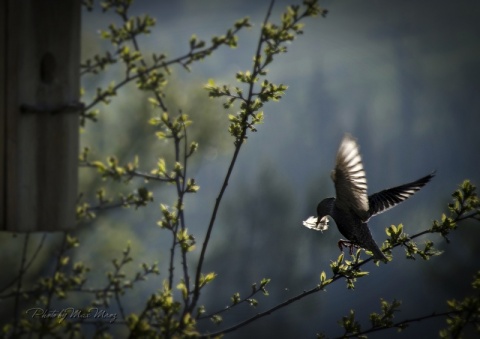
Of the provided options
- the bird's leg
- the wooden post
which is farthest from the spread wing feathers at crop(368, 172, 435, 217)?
the wooden post

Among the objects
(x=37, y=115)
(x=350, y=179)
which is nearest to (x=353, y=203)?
(x=350, y=179)

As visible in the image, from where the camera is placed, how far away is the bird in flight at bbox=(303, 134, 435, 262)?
→ 2.68 meters

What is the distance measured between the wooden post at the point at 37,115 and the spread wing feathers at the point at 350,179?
96 cm

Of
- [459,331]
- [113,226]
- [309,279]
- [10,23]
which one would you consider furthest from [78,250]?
[459,331]

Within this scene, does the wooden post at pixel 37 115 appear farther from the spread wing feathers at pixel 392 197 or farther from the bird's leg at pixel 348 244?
the spread wing feathers at pixel 392 197

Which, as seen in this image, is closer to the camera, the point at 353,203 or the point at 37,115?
the point at 37,115

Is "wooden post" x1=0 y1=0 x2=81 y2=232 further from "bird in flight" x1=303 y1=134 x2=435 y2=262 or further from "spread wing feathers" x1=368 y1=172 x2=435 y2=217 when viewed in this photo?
"spread wing feathers" x1=368 y1=172 x2=435 y2=217

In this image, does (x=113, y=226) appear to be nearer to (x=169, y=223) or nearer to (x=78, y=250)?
(x=78, y=250)

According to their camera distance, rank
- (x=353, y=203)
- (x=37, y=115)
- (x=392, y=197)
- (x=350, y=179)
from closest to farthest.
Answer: (x=37, y=115), (x=350, y=179), (x=353, y=203), (x=392, y=197)

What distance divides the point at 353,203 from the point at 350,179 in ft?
0.74

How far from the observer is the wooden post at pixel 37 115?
7.93 ft

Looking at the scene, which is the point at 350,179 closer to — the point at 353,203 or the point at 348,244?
the point at 353,203

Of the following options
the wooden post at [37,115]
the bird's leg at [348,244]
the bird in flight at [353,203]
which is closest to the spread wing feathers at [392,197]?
the bird in flight at [353,203]

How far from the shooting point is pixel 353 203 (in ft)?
9.66
